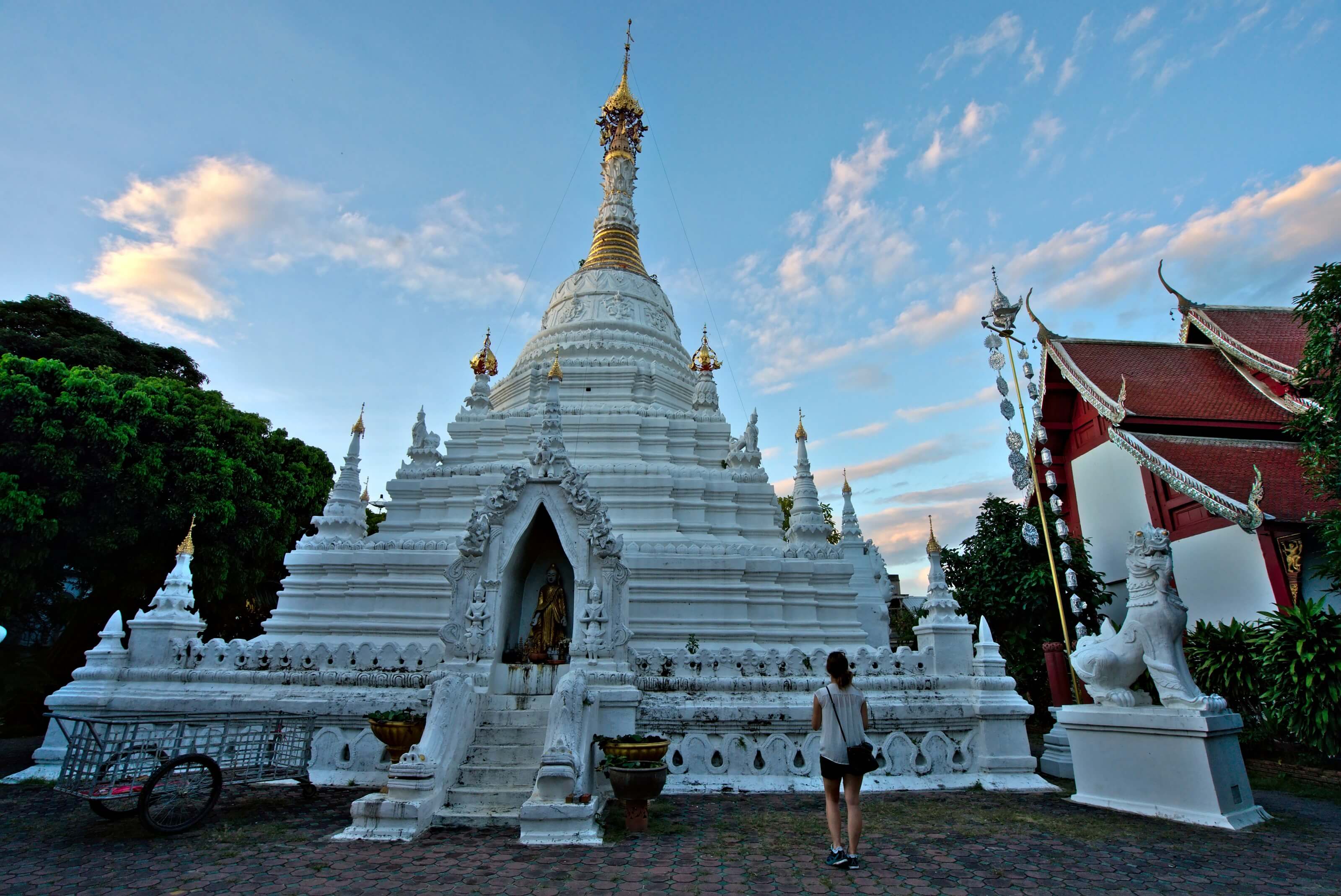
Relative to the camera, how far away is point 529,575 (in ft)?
34.3

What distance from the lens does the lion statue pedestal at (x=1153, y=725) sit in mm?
7387

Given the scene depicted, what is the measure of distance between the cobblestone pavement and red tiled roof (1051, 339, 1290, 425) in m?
12.6

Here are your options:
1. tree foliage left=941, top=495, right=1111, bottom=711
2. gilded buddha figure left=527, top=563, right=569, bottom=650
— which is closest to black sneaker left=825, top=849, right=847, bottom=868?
gilded buddha figure left=527, top=563, right=569, bottom=650

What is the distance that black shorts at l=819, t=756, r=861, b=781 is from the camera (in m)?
5.49

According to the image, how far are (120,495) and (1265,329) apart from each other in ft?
97.6

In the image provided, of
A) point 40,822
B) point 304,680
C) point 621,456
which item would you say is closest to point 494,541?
point 304,680

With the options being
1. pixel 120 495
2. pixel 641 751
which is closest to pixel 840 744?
pixel 641 751

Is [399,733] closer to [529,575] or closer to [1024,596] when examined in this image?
[529,575]

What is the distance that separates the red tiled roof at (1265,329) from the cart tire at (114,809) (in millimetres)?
24437

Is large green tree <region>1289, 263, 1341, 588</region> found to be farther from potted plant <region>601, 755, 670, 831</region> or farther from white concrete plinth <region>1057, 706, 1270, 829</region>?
potted plant <region>601, 755, 670, 831</region>

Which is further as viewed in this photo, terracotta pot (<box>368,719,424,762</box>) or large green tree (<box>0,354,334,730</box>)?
large green tree (<box>0,354,334,730</box>)

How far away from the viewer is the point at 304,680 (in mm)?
9773

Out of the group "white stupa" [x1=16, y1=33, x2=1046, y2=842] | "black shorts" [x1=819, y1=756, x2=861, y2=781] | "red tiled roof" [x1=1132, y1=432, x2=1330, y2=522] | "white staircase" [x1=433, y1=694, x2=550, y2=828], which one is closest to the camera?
"black shorts" [x1=819, y1=756, x2=861, y2=781]

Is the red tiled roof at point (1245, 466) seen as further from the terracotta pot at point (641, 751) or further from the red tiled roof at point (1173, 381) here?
the terracotta pot at point (641, 751)
